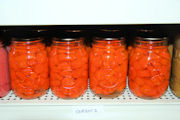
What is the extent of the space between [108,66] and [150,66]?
15cm

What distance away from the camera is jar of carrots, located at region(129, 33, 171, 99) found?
66 centimetres

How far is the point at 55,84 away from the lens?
70 centimetres

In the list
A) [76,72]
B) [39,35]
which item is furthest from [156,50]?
[39,35]

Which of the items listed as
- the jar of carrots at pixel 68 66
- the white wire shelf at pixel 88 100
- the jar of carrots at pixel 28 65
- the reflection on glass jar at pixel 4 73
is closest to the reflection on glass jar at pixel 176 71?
the white wire shelf at pixel 88 100

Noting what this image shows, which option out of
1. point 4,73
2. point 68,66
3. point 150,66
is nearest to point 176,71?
point 150,66

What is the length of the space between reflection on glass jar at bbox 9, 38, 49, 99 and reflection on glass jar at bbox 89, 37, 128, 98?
0.18m

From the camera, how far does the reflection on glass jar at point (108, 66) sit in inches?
26.3

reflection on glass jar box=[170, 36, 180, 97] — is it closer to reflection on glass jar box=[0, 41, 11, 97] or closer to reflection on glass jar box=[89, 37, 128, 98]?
reflection on glass jar box=[89, 37, 128, 98]

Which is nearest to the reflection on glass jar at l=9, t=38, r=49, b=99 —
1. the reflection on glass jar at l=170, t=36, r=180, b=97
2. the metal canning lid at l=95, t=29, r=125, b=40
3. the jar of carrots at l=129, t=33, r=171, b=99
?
the metal canning lid at l=95, t=29, r=125, b=40

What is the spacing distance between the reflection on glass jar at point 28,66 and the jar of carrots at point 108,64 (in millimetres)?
184
